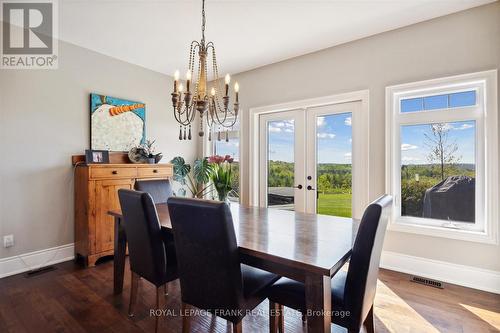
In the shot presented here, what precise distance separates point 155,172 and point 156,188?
2.85 feet

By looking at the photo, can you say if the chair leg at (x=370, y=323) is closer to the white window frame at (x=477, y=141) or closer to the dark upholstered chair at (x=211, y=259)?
the dark upholstered chair at (x=211, y=259)

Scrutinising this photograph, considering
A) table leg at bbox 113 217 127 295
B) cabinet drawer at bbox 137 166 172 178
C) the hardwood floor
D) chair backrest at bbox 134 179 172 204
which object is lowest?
the hardwood floor

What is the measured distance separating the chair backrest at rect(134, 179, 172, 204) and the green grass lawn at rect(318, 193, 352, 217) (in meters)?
1.98

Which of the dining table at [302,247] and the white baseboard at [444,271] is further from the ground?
the dining table at [302,247]

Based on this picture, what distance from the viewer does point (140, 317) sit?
A: 1960 mm

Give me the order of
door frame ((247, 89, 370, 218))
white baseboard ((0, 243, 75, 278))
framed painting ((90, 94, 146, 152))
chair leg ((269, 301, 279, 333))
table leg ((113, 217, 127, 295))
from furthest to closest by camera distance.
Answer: framed painting ((90, 94, 146, 152)), door frame ((247, 89, 370, 218)), white baseboard ((0, 243, 75, 278)), table leg ((113, 217, 127, 295)), chair leg ((269, 301, 279, 333))

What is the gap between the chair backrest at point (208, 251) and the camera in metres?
1.27

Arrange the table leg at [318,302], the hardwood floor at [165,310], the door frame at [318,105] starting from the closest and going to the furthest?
the table leg at [318,302]
the hardwood floor at [165,310]
the door frame at [318,105]

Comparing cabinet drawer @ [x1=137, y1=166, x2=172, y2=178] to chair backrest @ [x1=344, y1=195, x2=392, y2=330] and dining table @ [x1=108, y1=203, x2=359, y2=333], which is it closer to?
dining table @ [x1=108, y1=203, x2=359, y2=333]

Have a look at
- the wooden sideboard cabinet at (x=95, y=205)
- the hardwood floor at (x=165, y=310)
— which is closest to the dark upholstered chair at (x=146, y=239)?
the hardwood floor at (x=165, y=310)

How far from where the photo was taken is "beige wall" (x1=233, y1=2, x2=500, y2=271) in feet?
7.80

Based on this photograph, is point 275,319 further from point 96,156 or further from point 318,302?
point 96,156

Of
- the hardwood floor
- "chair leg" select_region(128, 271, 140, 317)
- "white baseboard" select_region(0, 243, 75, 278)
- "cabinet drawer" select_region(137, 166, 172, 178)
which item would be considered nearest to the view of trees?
the hardwood floor

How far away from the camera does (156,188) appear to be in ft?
8.91
